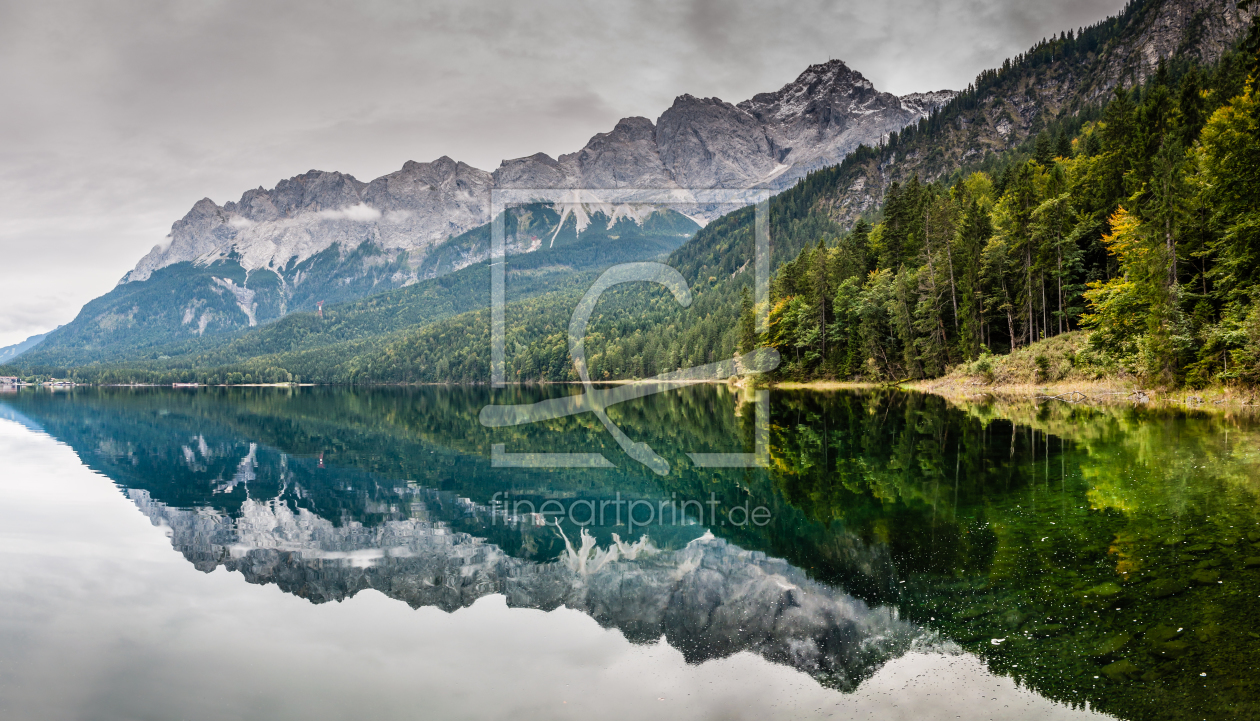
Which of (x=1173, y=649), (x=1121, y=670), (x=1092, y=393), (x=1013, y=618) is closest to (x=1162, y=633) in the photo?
(x=1173, y=649)

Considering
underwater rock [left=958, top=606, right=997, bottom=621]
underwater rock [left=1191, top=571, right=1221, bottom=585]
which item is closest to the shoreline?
underwater rock [left=1191, top=571, right=1221, bottom=585]

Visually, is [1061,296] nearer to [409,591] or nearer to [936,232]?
[936,232]

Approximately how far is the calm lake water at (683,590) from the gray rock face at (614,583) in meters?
0.07

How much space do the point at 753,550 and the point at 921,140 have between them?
703 ft

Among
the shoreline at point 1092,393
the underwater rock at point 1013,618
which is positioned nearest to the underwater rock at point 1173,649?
the underwater rock at point 1013,618

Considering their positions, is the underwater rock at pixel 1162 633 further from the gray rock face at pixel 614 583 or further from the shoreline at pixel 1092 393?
the shoreline at pixel 1092 393

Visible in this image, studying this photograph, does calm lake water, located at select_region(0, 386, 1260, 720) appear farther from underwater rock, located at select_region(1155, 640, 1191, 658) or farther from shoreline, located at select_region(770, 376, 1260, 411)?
shoreline, located at select_region(770, 376, 1260, 411)

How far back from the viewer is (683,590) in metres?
12.2

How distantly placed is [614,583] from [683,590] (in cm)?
152

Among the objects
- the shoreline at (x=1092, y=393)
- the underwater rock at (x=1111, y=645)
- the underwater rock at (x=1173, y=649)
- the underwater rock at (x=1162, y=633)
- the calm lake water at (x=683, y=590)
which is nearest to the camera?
the underwater rock at (x=1173, y=649)

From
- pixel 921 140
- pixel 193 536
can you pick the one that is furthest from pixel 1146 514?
pixel 921 140

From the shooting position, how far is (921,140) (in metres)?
197

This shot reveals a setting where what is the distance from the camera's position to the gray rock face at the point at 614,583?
921 cm

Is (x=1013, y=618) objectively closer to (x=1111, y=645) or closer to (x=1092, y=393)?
(x=1111, y=645)
